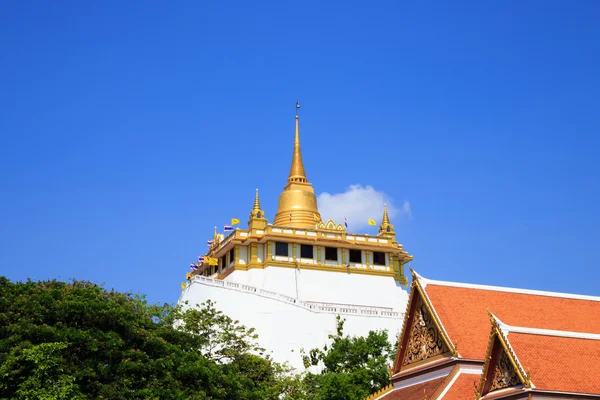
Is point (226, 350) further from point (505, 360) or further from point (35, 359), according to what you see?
point (505, 360)

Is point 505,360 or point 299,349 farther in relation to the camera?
point 299,349

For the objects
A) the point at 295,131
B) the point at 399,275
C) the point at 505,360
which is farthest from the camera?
the point at 295,131

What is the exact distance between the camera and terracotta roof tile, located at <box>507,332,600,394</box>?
2053cm

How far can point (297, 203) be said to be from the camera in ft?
209

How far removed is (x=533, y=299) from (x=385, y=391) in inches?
210

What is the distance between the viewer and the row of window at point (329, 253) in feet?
194

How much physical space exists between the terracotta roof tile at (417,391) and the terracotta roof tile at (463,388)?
66 cm

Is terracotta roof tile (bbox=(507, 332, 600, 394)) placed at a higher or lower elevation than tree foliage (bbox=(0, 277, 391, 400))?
lower

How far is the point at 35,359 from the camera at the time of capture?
26.3 meters

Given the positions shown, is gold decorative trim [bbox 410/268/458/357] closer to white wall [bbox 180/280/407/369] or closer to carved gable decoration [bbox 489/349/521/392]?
carved gable decoration [bbox 489/349/521/392]

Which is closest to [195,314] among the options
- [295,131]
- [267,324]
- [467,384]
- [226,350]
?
[226,350]

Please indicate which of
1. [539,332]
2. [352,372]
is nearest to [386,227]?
[352,372]

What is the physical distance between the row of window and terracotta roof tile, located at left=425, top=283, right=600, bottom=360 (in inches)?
1232

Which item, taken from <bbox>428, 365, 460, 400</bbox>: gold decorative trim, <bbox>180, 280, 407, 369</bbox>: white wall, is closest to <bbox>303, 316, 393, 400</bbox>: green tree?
<bbox>180, 280, 407, 369</bbox>: white wall
